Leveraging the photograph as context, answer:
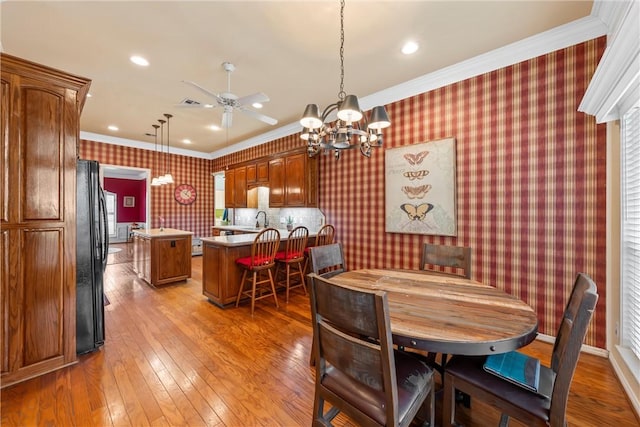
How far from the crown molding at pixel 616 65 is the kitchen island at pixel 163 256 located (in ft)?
16.2

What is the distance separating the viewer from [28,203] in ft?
6.09

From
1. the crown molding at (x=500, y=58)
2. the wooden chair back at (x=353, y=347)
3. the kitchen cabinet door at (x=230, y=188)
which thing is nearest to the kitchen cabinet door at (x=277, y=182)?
the kitchen cabinet door at (x=230, y=188)

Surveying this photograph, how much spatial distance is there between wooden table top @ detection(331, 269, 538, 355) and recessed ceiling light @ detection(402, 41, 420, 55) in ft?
7.25

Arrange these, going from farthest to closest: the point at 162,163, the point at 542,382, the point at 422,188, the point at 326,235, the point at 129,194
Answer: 1. the point at 129,194
2. the point at 162,163
3. the point at 326,235
4. the point at 422,188
5. the point at 542,382

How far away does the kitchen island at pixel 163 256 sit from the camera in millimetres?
4047

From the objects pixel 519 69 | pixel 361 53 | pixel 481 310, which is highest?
pixel 361 53

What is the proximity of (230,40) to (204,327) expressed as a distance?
289cm

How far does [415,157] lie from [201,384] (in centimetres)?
314

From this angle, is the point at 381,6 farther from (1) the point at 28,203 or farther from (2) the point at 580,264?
(1) the point at 28,203

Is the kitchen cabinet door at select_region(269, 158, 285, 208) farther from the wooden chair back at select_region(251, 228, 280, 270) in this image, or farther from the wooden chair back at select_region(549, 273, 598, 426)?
the wooden chair back at select_region(549, 273, 598, 426)

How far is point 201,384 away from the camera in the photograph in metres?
1.86

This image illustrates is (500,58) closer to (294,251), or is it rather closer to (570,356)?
(570,356)

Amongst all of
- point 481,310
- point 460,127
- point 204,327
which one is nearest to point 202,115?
point 204,327

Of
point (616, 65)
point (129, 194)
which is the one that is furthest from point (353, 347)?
point (129, 194)
